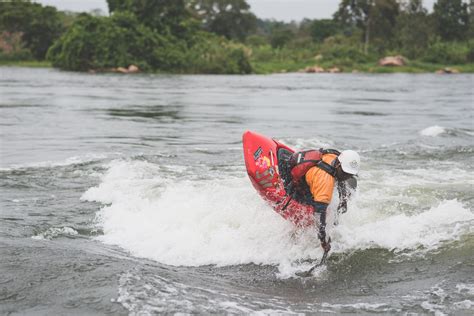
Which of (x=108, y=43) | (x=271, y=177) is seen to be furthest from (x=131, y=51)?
(x=271, y=177)

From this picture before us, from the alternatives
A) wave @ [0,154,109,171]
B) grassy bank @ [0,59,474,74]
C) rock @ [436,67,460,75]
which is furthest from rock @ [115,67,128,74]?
wave @ [0,154,109,171]

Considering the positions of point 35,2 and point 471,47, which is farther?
point 35,2

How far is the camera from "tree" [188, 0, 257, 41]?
7981 centimetres

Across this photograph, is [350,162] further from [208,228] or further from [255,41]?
[255,41]

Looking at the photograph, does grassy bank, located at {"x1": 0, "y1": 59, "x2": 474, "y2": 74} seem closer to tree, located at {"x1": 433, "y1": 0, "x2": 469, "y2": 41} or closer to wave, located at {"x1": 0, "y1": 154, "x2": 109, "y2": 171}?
tree, located at {"x1": 433, "y1": 0, "x2": 469, "y2": 41}

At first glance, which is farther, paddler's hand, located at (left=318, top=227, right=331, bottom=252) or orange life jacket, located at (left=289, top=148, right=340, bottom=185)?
orange life jacket, located at (left=289, top=148, right=340, bottom=185)

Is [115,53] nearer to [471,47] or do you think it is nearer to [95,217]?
[471,47]

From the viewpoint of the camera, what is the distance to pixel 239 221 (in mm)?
7988

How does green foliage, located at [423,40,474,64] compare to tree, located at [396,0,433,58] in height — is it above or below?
below

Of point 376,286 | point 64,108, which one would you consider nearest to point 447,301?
point 376,286

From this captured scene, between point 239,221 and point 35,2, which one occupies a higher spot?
point 35,2

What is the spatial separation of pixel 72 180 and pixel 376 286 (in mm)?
5979

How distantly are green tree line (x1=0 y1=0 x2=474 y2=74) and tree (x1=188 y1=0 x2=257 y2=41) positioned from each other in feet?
0.42

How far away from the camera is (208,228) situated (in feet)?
25.8
